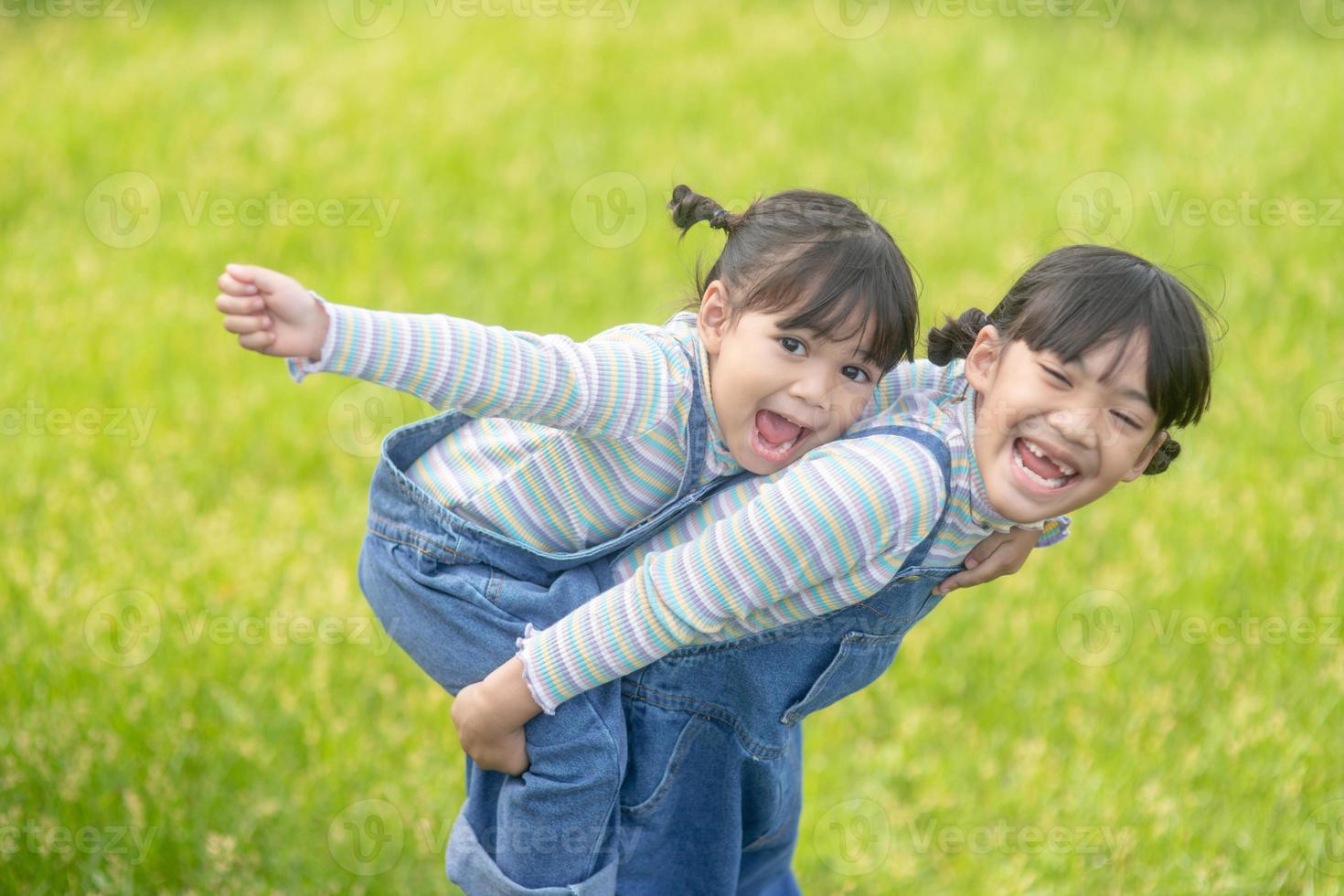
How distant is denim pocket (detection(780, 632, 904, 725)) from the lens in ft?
8.23

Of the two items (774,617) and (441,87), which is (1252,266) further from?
Answer: (774,617)

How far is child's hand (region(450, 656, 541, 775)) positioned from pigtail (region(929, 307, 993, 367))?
0.94m

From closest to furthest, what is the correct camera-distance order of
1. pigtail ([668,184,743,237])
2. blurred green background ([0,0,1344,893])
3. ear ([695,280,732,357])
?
1. ear ([695,280,732,357])
2. pigtail ([668,184,743,237])
3. blurred green background ([0,0,1344,893])

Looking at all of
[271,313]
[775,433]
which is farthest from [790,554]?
[271,313]

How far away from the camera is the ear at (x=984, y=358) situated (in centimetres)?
245

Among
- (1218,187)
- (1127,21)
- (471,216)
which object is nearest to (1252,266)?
(1218,187)

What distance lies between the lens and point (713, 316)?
102 inches

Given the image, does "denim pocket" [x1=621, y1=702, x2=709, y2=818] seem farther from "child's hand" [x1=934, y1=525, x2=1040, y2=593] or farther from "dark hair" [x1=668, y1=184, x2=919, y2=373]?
"dark hair" [x1=668, y1=184, x2=919, y2=373]

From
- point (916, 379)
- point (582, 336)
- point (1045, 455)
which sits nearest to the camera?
point (1045, 455)

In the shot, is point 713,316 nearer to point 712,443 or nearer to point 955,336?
point 712,443

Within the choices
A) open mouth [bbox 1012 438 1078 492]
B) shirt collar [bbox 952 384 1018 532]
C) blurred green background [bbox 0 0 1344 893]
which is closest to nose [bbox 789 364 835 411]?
shirt collar [bbox 952 384 1018 532]

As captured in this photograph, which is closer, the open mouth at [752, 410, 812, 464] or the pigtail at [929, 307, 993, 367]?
the open mouth at [752, 410, 812, 464]

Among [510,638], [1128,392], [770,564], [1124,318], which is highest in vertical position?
[1124,318]

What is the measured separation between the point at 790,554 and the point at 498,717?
23.0 inches
